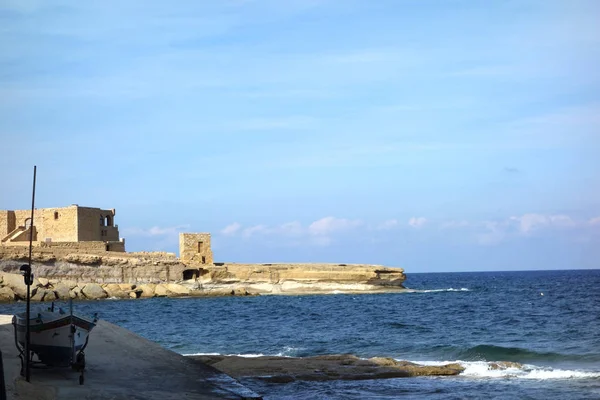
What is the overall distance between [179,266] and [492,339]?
36.0m

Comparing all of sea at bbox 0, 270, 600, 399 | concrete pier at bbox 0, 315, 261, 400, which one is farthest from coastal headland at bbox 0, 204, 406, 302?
concrete pier at bbox 0, 315, 261, 400

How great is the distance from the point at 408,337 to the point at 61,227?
143 ft

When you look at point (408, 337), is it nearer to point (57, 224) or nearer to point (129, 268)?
point (129, 268)

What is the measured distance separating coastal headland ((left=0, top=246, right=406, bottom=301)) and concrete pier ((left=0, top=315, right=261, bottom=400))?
3285 cm

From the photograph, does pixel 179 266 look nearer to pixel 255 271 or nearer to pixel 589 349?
pixel 255 271

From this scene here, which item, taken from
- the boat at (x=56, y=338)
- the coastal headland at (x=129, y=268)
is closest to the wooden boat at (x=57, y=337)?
the boat at (x=56, y=338)

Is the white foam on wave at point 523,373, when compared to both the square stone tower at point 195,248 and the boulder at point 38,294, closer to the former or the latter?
the boulder at point 38,294

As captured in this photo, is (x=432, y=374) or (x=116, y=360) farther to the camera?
(x=432, y=374)

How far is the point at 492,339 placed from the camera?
28.4m

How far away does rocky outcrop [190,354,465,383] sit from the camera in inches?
728

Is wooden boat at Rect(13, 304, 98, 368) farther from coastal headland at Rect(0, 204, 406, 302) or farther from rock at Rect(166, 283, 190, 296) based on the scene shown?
rock at Rect(166, 283, 190, 296)

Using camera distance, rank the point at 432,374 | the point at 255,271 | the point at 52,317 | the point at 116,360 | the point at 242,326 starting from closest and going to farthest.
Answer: the point at 52,317, the point at 116,360, the point at 432,374, the point at 242,326, the point at 255,271

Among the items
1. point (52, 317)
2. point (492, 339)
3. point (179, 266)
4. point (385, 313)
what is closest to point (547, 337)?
point (492, 339)

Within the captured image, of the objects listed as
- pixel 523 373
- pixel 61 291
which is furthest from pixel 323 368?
pixel 61 291
